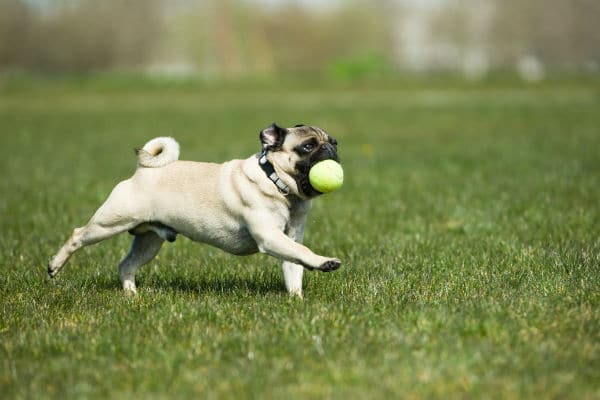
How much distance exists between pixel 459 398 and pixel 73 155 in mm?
11800

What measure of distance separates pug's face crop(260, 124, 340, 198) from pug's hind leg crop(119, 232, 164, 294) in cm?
116

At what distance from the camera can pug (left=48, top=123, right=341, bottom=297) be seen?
4570mm

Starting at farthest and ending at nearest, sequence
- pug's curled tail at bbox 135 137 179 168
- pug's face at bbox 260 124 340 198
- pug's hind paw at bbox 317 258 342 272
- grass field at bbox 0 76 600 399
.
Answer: pug's curled tail at bbox 135 137 179 168 → pug's face at bbox 260 124 340 198 → pug's hind paw at bbox 317 258 342 272 → grass field at bbox 0 76 600 399

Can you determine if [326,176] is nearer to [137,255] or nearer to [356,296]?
[356,296]

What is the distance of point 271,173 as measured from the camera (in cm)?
464

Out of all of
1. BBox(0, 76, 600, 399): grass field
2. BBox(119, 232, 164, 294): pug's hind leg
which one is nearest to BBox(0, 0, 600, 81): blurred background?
BBox(0, 76, 600, 399): grass field

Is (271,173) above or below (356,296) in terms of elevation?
above

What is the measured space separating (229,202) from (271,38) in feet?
143

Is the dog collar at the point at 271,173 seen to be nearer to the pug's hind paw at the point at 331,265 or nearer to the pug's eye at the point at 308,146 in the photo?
the pug's eye at the point at 308,146

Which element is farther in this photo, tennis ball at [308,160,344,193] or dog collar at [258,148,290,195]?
dog collar at [258,148,290,195]

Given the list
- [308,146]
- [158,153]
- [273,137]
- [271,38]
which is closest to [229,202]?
[273,137]

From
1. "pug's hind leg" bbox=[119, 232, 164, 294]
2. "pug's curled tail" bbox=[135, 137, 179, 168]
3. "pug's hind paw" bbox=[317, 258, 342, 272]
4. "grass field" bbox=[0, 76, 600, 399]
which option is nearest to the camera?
"grass field" bbox=[0, 76, 600, 399]

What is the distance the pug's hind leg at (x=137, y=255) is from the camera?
529cm

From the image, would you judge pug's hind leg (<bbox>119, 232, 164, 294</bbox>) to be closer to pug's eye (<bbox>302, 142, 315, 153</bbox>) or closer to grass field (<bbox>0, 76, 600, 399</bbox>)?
grass field (<bbox>0, 76, 600, 399</bbox>)
